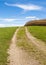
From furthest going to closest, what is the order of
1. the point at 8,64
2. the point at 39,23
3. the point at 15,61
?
the point at 39,23, the point at 15,61, the point at 8,64

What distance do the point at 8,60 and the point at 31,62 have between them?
78.3 inches

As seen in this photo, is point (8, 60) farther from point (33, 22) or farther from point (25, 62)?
point (33, 22)

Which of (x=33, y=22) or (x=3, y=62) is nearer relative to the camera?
(x=3, y=62)

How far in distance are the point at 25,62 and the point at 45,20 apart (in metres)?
125

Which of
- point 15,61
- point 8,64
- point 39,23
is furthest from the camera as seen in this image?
point 39,23

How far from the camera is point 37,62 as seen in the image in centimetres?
1370

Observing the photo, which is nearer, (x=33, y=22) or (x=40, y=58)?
(x=40, y=58)

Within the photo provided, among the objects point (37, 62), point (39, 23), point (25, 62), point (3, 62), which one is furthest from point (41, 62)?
point (39, 23)

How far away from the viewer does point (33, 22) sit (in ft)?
454

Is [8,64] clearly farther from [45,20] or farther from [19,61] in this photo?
[45,20]

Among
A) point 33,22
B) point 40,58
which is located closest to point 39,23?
point 33,22

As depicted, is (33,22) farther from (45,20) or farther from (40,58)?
(40,58)

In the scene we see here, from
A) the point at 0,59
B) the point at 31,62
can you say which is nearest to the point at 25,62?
the point at 31,62

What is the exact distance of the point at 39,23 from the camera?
130875 millimetres
